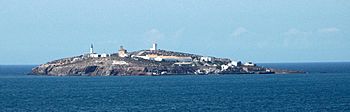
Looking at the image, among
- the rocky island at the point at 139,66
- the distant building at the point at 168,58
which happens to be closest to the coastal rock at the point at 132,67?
the rocky island at the point at 139,66

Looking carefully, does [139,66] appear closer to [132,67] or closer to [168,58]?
[132,67]

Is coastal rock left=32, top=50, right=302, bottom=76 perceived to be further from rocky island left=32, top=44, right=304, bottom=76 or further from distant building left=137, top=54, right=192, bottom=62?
distant building left=137, top=54, right=192, bottom=62

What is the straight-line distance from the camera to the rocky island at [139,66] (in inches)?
7003

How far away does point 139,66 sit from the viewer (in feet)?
582

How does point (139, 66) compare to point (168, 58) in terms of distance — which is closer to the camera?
point (139, 66)

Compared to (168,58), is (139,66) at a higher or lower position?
lower

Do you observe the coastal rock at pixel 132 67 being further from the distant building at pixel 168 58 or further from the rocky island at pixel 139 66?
the distant building at pixel 168 58

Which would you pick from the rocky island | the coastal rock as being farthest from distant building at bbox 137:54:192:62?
the coastal rock

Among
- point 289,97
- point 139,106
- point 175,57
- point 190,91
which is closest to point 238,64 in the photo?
point 175,57

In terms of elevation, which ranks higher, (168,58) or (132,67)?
(168,58)

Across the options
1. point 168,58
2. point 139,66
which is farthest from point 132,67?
point 168,58

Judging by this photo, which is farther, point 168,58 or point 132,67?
point 168,58

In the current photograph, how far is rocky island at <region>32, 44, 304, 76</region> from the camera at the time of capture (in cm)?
17788

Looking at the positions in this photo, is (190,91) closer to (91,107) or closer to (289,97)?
(289,97)
